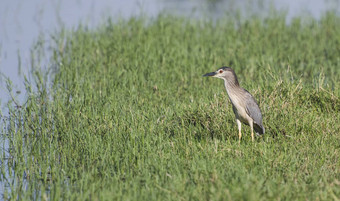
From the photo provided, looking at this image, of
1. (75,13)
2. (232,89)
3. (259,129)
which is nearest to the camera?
(232,89)

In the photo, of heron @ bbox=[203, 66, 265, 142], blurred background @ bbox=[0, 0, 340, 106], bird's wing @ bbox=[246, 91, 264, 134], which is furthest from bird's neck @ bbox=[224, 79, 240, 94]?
blurred background @ bbox=[0, 0, 340, 106]

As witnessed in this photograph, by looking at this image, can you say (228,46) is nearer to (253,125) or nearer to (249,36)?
(249,36)

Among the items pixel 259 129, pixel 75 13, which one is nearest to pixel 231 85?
pixel 259 129

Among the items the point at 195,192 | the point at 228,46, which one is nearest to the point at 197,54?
the point at 228,46

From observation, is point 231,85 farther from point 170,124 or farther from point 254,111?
point 170,124

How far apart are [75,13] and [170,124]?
346 inches

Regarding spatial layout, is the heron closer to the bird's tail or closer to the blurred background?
the bird's tail

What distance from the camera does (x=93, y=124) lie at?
7785 millimetres

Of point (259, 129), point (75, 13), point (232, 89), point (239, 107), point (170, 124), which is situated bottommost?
point (259, 129)

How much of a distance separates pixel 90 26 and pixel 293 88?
6.56 meters

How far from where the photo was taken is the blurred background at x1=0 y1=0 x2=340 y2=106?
42.2ft

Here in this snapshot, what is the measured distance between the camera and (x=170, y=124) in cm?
771

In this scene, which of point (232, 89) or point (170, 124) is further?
point (170, 124)

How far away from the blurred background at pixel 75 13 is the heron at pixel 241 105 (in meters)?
4.94
